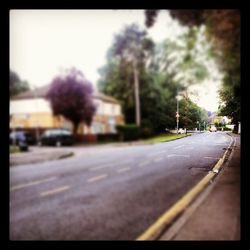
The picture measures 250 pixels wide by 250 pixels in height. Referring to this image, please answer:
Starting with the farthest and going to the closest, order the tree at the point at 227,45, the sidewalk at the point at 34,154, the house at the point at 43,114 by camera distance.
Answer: the sidewalk at the point at 34,154 → the house at the point at 43,114 → the tree at the point at 227,45

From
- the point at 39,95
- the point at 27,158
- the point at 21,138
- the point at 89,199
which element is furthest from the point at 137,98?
the point at 89,199

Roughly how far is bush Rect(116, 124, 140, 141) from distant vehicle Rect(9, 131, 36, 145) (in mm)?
648

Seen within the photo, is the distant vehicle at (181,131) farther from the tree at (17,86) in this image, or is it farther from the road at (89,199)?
the road at (89,199)

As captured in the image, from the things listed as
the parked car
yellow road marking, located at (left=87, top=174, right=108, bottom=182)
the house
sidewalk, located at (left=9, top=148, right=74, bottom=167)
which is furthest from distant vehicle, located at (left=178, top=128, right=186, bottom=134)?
yellow road marking, located at (left=87, top=174, right=108, bottom=182)

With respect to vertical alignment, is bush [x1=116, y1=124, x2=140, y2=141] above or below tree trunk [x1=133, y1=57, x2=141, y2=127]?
below

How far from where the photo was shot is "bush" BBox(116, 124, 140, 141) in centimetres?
156

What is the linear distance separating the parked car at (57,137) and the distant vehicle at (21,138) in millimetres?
100

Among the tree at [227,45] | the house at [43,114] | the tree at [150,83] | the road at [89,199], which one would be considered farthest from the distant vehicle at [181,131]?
the road at [89,199]

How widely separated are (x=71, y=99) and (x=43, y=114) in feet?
0.61

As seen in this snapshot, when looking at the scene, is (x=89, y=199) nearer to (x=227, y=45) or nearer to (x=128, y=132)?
(x=128, y=132)

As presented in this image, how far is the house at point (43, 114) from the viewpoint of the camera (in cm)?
162

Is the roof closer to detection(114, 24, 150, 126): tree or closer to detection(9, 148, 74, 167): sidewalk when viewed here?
detection(114, 24, 150, 126): tree

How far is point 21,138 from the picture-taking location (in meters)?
2.00
